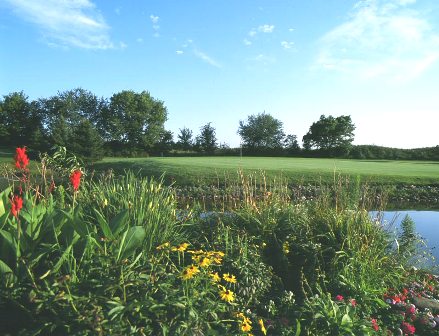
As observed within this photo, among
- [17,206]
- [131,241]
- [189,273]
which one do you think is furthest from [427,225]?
[17,206]

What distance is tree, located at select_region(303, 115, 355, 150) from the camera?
62719mm

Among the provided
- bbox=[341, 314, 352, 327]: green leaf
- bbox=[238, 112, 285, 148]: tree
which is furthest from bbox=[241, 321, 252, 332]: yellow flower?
bbox=[238, 112, 285, 148]: tree

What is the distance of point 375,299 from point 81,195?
3787 millimetres

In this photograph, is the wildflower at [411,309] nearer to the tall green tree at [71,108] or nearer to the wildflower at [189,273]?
the wildflower at [189,273]

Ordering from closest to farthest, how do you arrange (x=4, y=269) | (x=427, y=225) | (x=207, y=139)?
(x=4, y=269), (x=427, y=225), (x=207, y=139)

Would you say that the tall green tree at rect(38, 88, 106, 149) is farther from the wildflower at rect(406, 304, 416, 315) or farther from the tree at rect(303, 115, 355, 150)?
the wildflower at rect(406, 304, 416, 315)

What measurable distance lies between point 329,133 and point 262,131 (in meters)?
15.1

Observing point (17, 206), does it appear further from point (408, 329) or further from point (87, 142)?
point (87, 142)

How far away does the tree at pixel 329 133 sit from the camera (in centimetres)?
6272

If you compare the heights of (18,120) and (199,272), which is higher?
(18,120)

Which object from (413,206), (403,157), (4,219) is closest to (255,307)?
(4,219)

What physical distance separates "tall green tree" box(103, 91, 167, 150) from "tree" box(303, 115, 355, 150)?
82.2 ft

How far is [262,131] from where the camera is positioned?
74750 millimetres

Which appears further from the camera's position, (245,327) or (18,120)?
(18,120)
